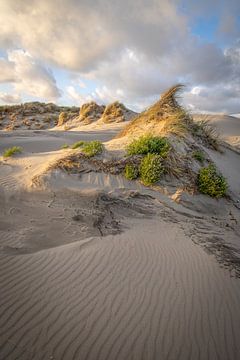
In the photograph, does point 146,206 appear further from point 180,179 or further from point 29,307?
point 29,307

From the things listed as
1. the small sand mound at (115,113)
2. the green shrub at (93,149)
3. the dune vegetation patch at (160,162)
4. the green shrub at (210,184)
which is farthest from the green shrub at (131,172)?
the small sand mound at (115,113)

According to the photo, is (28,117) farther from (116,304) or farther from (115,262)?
(116,304)

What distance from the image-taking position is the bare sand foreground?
2.52 m

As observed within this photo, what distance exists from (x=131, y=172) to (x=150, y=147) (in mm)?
1106

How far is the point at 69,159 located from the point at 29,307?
183 inches

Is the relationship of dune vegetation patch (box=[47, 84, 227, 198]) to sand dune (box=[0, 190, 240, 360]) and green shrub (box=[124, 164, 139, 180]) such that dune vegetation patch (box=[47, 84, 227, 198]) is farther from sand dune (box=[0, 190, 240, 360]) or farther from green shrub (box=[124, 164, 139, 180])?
sand dune (box=[0, 190, 240, 360])

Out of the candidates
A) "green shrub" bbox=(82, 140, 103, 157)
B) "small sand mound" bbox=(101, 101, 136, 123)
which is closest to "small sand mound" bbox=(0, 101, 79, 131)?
"small sand mound" bbox=(101, 101, 136, 123)

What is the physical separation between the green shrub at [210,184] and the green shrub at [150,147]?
125 centimetres

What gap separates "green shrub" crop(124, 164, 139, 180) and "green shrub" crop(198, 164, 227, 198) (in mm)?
1823

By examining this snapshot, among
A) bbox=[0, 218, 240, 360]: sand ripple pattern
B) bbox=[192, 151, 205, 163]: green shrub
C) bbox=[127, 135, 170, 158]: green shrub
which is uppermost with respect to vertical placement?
bbox=[127, 135, 170, 158]: green shrub

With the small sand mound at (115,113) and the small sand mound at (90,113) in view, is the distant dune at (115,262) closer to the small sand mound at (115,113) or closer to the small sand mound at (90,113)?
the small sand mound at (115,113)

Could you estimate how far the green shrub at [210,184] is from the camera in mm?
6367

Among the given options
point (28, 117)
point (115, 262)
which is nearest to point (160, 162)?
point (115, 262)

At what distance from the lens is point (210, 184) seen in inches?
255
